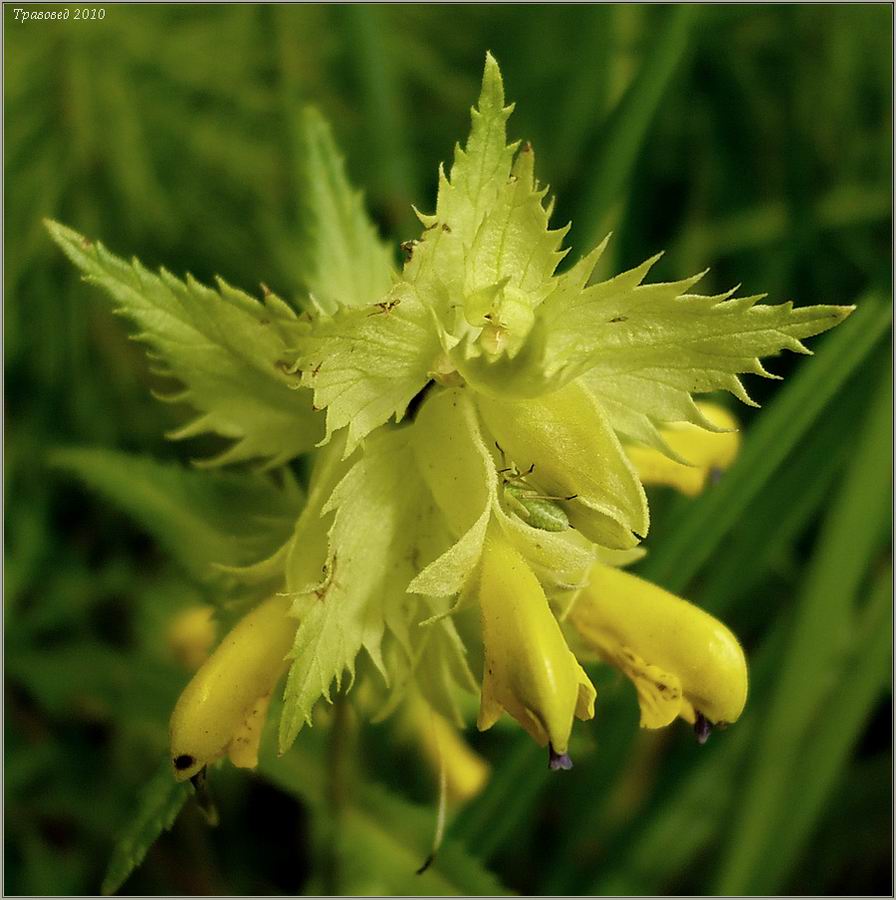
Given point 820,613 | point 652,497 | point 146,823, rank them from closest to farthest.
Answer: point 146,823 → point 820,613 → point 652,497

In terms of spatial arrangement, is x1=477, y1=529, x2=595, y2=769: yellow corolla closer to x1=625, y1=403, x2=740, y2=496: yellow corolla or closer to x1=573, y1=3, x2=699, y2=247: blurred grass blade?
x1=625, y1=403, x2=740, y2=496: yellow corolla

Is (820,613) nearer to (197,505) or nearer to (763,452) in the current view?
(763,452)

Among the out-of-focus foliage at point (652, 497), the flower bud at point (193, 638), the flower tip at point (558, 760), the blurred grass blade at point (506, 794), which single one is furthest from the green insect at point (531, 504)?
the flower bud at point (193, 638)

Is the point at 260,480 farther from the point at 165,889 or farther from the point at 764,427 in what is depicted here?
the point at 165,889

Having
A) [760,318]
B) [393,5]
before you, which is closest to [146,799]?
[760,318]

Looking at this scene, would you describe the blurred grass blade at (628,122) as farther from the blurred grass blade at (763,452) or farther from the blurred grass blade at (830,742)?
the blurred grass blade at (830,742)

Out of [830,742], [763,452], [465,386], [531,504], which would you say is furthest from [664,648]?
[830,742]

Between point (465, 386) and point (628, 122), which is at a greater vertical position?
point (628, 122)

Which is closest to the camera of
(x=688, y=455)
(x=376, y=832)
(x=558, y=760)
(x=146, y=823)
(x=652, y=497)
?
(x=558, y=760)
